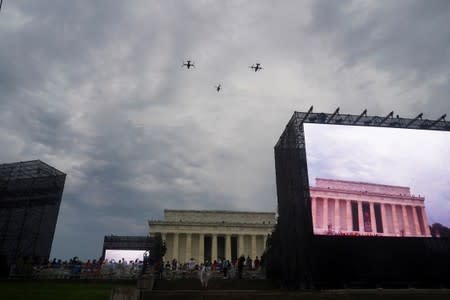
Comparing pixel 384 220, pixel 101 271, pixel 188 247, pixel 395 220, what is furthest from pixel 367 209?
pixel 188 247

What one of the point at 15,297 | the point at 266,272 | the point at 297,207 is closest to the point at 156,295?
the point at 15,297

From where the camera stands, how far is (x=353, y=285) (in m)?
20.7

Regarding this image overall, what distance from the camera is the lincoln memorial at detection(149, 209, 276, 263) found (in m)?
62.2

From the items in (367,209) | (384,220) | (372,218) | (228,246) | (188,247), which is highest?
(228,246)

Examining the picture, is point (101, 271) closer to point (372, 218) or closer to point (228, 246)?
point (372, 218)

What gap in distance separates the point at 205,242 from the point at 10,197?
39590 millimetres

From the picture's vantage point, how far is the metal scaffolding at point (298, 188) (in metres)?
20.6

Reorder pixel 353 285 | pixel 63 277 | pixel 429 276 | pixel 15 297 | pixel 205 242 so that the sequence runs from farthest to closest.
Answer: pixel 205 242, pixel 63 277, pixel 429 276, pixel 353 285, pixel 15 297

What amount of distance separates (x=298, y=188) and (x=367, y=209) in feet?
17.5

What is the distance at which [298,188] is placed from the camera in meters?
22.5

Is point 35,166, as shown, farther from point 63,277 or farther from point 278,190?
point 278,190

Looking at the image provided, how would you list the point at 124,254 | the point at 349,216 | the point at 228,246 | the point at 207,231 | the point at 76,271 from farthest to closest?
the point at 228,246
the point at 207,231
the point at 124,254
the point at 76,271
the point at 349,216

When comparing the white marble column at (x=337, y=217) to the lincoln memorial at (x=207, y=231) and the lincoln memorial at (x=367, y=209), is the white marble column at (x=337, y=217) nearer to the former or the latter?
the lincoln memorial at (x=367, y=209)

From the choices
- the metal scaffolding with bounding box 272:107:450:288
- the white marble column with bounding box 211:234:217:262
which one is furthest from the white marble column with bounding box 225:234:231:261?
the metal scaffolding with bounding box 272:107:450:288
